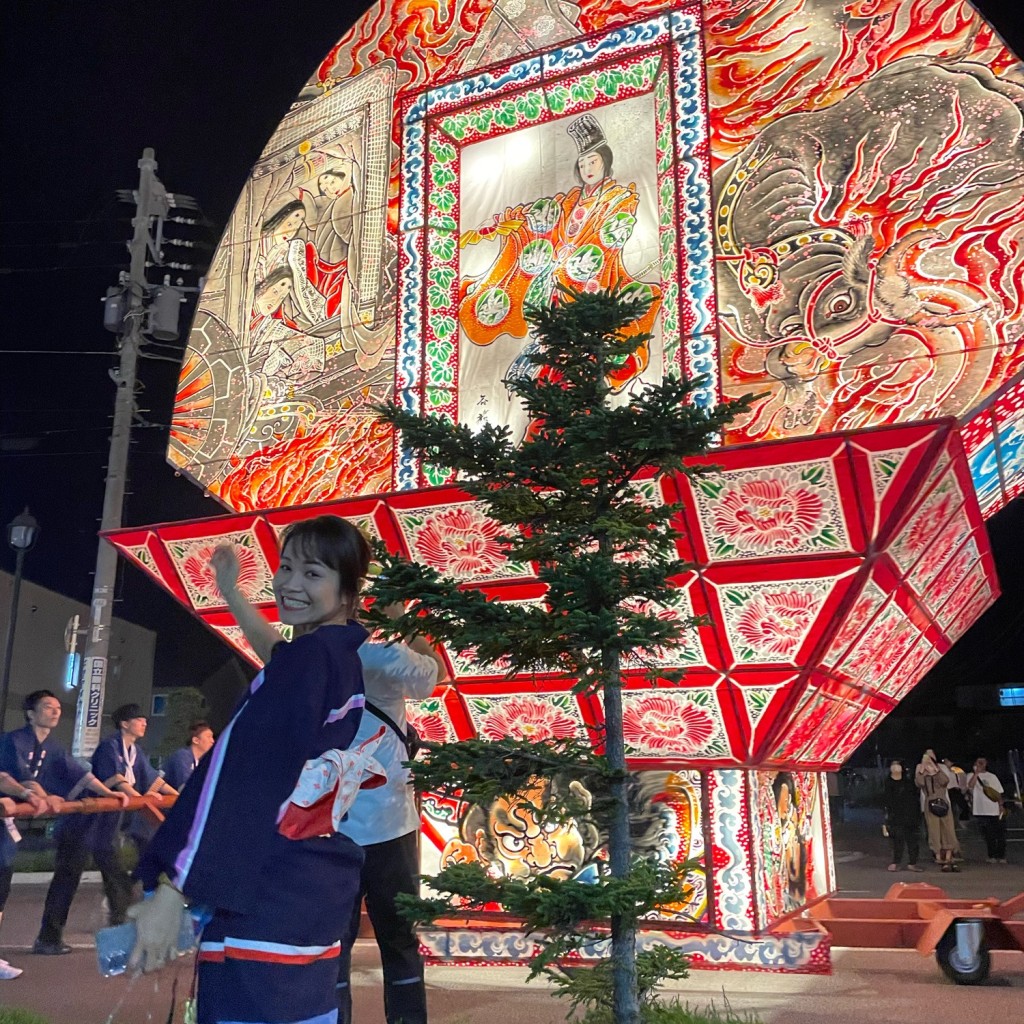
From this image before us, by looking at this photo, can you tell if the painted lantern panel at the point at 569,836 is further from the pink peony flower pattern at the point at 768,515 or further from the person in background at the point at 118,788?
the person in background at the point at 118,788

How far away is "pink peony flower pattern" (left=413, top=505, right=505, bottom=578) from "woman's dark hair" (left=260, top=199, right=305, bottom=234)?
3.19m

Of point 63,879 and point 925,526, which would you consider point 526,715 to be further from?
point 63,879

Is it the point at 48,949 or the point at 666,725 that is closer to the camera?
the point at 666,725

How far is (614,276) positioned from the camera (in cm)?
605

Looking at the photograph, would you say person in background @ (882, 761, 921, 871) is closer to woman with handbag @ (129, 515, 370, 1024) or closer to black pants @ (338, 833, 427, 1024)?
black pants @ (338, 833, 427, 1024)

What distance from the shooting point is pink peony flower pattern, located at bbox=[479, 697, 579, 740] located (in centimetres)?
592

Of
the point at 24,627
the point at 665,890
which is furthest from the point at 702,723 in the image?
the point at 24,627

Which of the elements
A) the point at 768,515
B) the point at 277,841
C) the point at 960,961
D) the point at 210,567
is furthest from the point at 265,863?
the point at 960,961

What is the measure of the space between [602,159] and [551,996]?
4.74 meters

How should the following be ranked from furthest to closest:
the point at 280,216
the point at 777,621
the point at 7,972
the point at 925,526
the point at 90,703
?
the point at 90,703, the point at 280,216, the point at 7,972, the point at 777,621, the point at 925,526

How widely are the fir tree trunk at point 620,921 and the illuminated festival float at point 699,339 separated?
Result: 3.94ft

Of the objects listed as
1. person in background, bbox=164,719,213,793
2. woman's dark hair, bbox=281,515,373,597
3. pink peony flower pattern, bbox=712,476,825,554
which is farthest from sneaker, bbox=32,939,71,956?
woman's dark hair, bbox=281,515,373,597

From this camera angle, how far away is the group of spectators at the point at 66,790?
5.61 metres

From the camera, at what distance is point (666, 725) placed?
5598 mm
